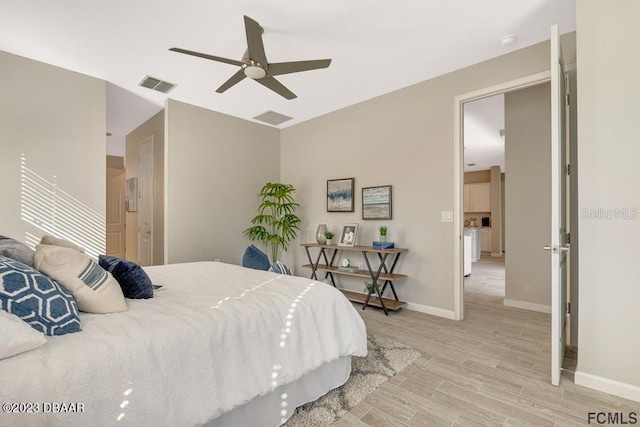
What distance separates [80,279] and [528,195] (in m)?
4.48

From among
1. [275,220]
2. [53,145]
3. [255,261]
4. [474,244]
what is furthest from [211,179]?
[474,244]

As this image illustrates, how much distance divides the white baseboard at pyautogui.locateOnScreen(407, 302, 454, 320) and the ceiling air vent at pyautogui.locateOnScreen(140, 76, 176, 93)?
3.93 metres

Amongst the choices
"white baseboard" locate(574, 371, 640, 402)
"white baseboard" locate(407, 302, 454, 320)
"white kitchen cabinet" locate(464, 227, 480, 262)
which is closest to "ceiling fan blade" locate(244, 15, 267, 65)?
"white baseboard" locate(407, 302, 454, 320)

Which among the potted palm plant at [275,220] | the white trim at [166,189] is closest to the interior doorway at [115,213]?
the white trim at [166,189]

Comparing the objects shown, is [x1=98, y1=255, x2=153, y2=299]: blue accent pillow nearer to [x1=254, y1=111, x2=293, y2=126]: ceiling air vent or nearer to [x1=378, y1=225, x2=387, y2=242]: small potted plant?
[x1=378, y1=225, x2=387, y2=242]: small potted plant

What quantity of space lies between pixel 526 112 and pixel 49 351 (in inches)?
189

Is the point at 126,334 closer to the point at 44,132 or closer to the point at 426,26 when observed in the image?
the point at 426,26

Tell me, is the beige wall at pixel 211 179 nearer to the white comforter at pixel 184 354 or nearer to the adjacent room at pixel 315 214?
the adjacent room at pixel 315 214

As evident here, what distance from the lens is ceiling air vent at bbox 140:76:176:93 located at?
3494 millimetres

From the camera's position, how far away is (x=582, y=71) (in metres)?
2.01

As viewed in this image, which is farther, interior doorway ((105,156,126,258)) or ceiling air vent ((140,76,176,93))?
interior doorway ((105,156,126,258))

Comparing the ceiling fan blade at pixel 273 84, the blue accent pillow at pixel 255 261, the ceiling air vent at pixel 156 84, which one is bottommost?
the blue accent pillow at pixel 255 261

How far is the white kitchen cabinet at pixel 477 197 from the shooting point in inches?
353

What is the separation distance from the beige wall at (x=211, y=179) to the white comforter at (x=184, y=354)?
2.37 m
